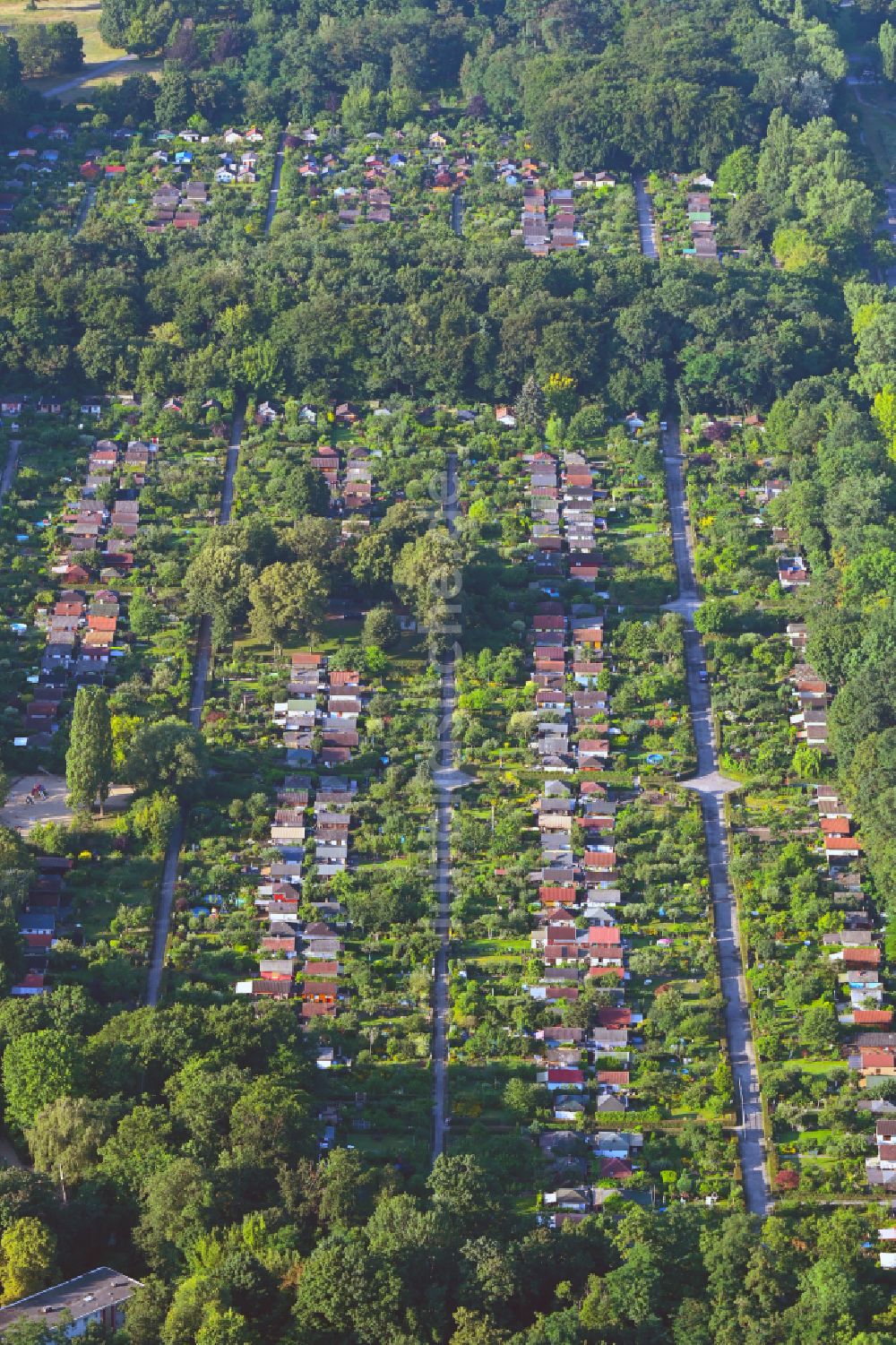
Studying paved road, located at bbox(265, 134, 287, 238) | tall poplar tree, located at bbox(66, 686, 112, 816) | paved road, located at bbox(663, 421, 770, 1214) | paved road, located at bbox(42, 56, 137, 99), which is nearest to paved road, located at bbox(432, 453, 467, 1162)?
paved road, located at bbox(663, 421, 770, 1214)

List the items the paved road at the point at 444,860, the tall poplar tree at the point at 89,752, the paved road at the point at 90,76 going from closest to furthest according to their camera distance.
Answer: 1. the paved road at the point at 444,860
2. the tall poplar tree at the point at 89,752
3. the paved road at the point at 90,76

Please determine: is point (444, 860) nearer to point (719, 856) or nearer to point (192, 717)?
point (719, 856)

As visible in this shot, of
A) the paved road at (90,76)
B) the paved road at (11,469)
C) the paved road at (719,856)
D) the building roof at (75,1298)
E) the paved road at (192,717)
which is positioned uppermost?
the paved road at (90,76)

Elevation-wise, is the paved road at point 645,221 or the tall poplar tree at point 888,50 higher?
the paved road at point 645,221

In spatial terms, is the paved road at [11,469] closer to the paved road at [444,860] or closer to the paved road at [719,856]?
the paved road at [444,860]

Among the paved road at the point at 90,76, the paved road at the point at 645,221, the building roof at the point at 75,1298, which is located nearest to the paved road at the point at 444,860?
the building roof at the point at 75,1298

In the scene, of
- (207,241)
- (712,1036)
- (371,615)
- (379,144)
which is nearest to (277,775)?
(371,615)

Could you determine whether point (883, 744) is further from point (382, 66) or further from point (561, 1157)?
point (382, 66)

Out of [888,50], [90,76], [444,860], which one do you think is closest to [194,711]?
[444,860]
